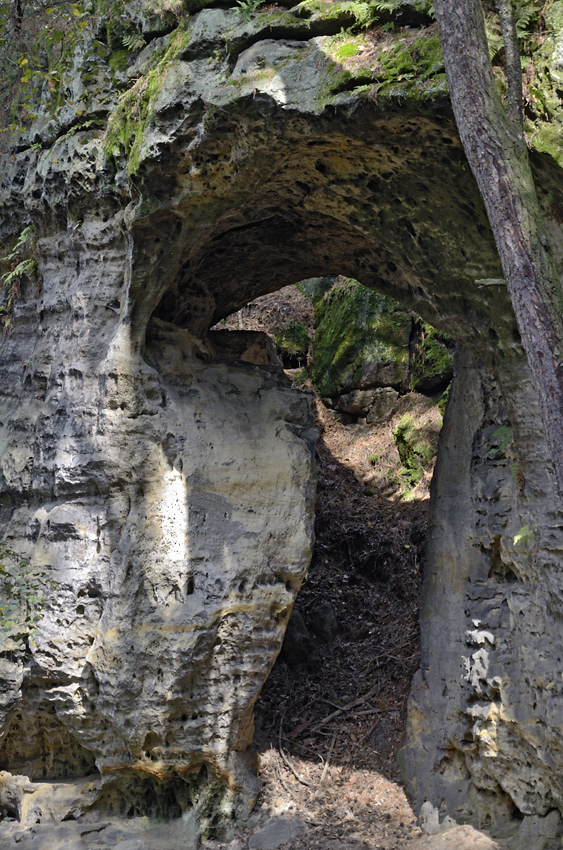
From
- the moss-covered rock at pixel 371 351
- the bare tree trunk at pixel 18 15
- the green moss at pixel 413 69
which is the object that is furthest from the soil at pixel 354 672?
the bare tree trunk at pixel 18 15

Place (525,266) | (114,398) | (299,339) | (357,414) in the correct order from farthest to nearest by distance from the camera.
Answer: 1. (299,339)
2. (357,414)
3. (114,398)
4. (525,266)

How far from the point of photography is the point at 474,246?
222 inches

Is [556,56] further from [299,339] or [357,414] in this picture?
[299,339]

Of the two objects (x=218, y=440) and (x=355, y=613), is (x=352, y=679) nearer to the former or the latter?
(x=355, y=613)

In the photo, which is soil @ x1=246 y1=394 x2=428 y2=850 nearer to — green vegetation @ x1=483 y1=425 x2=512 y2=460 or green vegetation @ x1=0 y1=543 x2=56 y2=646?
green vegetation @ x1=0 y1=543 x2=56 y2=646

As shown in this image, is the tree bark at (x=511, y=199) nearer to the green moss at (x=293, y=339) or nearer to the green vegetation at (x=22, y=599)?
the green vegetation at (x=22, y=599)

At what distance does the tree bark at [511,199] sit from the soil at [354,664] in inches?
177

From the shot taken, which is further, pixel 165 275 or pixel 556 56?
pixel 165 275

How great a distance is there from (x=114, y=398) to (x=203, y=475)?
3.77 feet

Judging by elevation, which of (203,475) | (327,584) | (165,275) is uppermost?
(165,275)

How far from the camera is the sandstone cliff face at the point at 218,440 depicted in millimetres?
5570

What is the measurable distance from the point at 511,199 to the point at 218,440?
398 centimetres

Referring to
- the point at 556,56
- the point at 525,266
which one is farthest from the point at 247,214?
the point at 525,266

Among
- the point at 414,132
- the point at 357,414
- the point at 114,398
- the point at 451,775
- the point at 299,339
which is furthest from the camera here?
the point at 299,339
